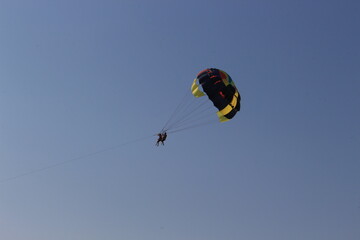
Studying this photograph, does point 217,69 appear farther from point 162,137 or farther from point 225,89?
point 162,137

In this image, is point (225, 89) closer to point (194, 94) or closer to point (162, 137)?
point (194, 94)

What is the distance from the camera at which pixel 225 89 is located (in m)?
64.6

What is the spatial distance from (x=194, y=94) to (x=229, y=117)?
3.66m

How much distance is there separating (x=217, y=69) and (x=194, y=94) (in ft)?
9.72

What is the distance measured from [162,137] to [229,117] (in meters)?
6.14

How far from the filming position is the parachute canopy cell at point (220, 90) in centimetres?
6450

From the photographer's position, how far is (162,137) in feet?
217

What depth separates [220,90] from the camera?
6450 cm

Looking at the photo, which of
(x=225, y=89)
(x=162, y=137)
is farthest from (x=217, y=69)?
(x=162, y=137)

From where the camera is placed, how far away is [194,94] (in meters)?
65.8

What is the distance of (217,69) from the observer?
65.6 metres

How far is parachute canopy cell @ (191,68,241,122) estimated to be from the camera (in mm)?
64500

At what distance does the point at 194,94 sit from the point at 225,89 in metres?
2.92
